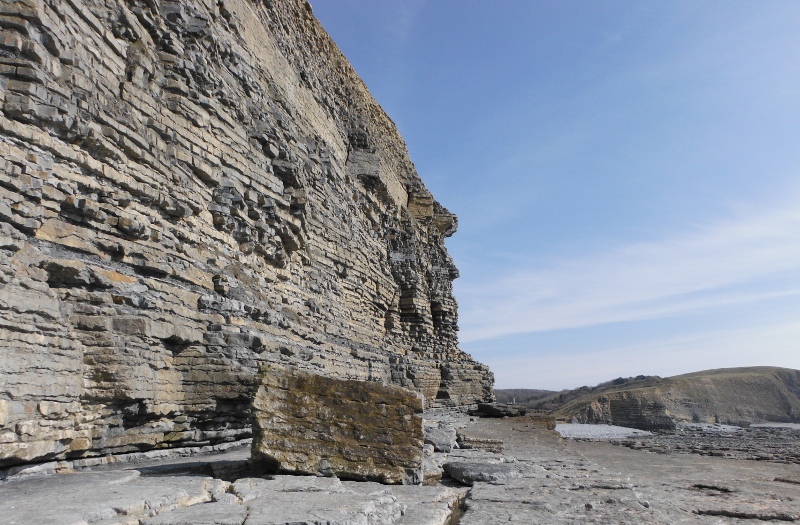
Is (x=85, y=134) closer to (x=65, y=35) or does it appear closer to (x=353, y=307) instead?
(x=65, y=35)

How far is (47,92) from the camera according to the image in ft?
16.8

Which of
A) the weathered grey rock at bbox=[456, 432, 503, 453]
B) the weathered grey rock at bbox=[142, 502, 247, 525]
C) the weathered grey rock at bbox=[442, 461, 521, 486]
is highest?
the weathered grey rock at bbox=[456, 432, 503, 453]

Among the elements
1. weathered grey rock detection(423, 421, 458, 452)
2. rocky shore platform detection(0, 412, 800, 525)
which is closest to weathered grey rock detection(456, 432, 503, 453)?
weathered grey rock detection(423, 421, 458, 452)

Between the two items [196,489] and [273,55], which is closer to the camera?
[196,489]

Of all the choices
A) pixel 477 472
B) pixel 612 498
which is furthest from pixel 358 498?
pixel 612 498

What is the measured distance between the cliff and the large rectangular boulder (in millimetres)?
36390

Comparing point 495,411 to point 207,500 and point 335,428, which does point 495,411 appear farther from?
point 207,500

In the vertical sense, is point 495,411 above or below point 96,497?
above

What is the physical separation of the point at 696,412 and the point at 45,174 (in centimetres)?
5386

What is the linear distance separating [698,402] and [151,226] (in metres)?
54.2

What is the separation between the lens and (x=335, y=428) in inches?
181

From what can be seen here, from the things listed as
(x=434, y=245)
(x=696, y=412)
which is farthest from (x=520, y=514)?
(x=696, y=412)

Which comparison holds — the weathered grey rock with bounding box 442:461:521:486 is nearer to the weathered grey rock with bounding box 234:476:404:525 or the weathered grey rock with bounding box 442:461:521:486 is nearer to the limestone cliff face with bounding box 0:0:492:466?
the weathered grey rock with bounding box 234:476:404:525

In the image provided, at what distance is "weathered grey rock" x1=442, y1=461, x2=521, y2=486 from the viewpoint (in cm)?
510
